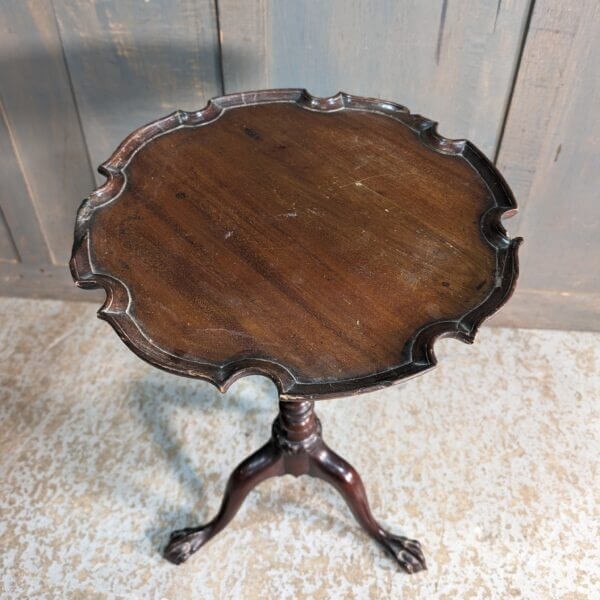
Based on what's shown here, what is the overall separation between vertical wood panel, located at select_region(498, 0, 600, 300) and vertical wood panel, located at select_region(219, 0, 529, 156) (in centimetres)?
6

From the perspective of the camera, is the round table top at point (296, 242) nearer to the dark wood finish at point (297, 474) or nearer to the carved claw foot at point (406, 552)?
the dark wood finish at point (297, 474)

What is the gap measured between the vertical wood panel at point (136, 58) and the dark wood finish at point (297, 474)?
36.8 inches

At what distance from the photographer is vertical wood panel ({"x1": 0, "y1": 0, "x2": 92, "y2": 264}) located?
162cm

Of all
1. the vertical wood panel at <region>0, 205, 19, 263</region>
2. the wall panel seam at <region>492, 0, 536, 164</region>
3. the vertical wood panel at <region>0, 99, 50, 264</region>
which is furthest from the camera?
the vertical wood panel at <region>0, 205, 19, 263</region>

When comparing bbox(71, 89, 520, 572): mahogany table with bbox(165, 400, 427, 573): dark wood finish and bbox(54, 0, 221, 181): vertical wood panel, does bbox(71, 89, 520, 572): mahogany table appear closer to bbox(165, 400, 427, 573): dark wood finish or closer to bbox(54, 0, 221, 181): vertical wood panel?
bbox(165, 400, 427, 573): dark wood finish

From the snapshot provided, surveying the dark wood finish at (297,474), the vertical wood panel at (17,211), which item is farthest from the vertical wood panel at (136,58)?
the dark wood finish at (297,474)

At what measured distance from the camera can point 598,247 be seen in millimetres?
1913

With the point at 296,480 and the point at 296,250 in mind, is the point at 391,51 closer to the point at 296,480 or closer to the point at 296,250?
the point at 296,250

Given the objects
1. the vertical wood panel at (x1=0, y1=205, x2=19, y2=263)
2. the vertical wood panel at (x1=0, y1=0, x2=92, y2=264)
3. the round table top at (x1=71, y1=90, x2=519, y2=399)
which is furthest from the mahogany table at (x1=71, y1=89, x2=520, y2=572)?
the vertical wood panel at (x1=0, y1=205, x2=19, y2=263)

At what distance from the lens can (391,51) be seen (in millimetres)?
1561

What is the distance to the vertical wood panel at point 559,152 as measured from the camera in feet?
4.95

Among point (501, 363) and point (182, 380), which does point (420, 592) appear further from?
point (182, 380)

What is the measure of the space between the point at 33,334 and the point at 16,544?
75cm

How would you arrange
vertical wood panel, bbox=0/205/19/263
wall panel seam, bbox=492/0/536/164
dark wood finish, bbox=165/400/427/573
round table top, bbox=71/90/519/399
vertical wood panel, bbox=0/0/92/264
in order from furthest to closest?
vertical wood panel, bbox=0/205/19/263, vertical wood panel, bbox=0/0/92/264, wall panel seam, bbox=492/0/536/164, dark wood finish, bbox=165/400/427/573, round table top, bbox=71/90/519/399
